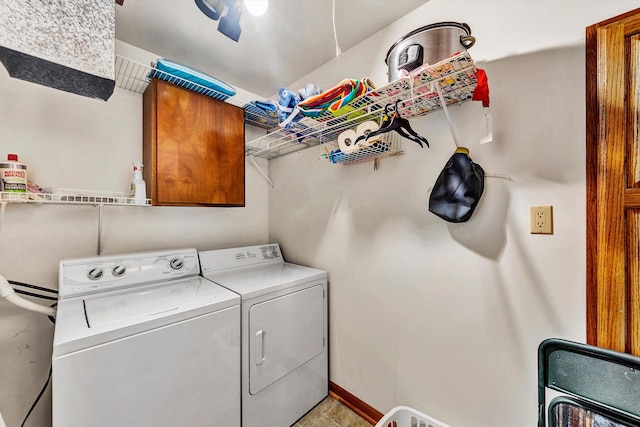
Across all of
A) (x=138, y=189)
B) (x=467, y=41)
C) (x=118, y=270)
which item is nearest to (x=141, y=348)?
(x=118, y=270)

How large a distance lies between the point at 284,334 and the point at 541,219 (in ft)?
4.92

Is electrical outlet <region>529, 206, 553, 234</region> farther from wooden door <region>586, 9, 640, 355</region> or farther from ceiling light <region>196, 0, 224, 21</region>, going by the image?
ceiling light <region>196, 0, 224, 21</region>

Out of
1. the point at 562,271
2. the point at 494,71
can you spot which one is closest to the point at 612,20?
the point at 494,71

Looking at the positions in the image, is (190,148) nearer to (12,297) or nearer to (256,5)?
(256,5)

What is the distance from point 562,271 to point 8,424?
284 cm

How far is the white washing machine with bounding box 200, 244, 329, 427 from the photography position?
1.45 metres

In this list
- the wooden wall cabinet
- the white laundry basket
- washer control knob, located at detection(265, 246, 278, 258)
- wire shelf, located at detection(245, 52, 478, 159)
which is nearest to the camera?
wire shelf, located at detection(245, 52, 478, 159)

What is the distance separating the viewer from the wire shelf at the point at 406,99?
104 centimetres

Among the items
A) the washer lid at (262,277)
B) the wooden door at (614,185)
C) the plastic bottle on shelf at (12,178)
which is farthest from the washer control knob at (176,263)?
the wooden door at (614,185)

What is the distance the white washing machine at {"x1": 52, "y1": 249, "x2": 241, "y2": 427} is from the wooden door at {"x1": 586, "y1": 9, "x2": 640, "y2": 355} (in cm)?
162

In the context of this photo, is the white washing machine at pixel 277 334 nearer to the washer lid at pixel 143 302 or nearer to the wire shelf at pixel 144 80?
the washer lid at pixel 143 302

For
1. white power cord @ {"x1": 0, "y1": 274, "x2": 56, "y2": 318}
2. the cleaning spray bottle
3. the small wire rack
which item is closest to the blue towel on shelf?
the small wire rack

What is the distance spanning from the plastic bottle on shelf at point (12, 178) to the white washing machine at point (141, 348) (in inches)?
16.7

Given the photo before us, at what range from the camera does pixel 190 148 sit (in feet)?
5.49
